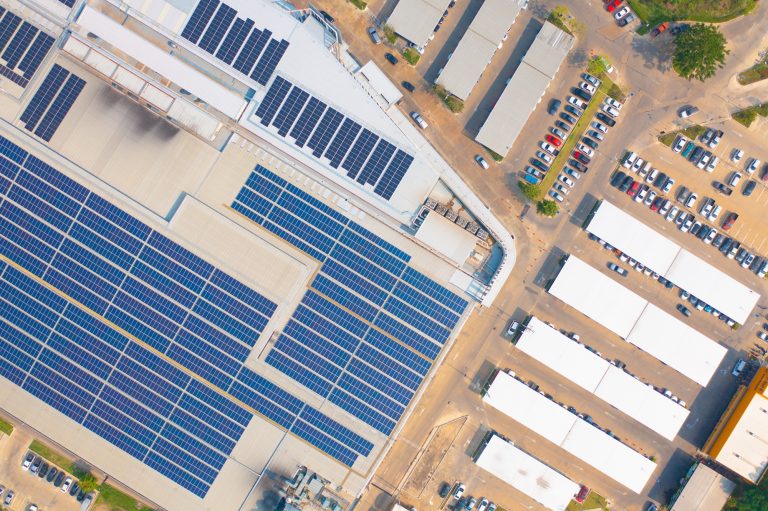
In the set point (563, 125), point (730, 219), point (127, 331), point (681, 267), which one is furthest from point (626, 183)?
point (127, 331)

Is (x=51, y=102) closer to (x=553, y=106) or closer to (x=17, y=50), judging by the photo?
(x=17, y=50)

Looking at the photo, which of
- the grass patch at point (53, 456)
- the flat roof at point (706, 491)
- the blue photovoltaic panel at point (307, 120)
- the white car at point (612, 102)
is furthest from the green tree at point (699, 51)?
the grass patch at point (53, 456)

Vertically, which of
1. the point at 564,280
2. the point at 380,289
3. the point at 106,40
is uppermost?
the point at 564,280

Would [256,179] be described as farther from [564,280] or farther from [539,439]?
[539,439]

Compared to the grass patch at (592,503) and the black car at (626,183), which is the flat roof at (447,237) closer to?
the black car at (626,183)

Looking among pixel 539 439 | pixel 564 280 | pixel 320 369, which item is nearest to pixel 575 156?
pixel 564 280

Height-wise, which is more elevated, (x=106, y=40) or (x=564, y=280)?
(x=564, y=280)

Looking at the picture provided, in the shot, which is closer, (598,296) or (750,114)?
(598,296)
